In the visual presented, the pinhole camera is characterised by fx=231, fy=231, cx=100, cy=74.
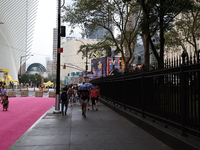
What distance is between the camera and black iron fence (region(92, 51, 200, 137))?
5.52 m

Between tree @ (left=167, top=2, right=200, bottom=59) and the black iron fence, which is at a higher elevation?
tree @ (left=167, top=2, right=200, bottom=59)

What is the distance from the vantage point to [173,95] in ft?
21.5

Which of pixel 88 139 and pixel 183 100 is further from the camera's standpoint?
pixel 88 139

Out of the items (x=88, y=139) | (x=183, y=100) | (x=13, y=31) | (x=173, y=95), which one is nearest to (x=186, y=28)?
(x=173, y=95)

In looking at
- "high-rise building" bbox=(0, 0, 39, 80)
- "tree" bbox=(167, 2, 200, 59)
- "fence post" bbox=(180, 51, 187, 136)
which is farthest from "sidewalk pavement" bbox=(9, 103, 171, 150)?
"high-rise building" bbox=(0, 0, 39, 80)

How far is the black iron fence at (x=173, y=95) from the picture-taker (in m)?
5.52

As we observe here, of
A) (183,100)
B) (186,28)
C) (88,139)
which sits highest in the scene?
(186,28)

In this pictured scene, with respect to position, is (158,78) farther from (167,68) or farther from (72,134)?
(72,134)

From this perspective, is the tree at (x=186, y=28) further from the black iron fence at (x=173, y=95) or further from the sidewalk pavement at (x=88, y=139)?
the sidewalk pavement at (x=88, y=139)

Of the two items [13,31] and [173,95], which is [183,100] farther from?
[13,31]

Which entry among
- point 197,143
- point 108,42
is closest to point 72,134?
point 197,143

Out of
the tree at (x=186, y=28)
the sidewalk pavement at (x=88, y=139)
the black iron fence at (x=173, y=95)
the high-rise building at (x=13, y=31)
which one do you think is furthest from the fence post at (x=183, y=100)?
the high-rise building at (x=13, y=31)

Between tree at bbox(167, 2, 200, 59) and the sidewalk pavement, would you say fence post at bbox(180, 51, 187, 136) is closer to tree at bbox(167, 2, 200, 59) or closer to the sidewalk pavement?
the sidewalk pavement

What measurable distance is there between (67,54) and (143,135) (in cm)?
14685
